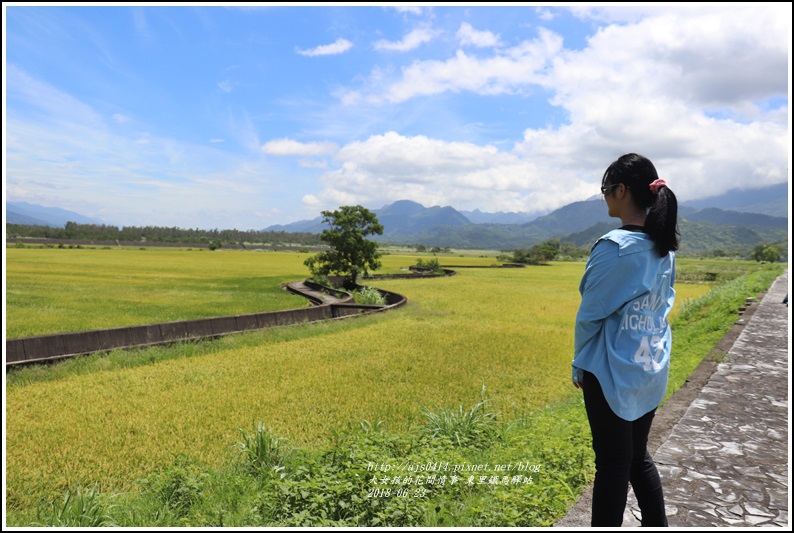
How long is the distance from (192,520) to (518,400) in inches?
208

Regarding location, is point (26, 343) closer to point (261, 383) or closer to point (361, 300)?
point (261, 383)

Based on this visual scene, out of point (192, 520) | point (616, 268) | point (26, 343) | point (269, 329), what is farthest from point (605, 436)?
point (269, 329)

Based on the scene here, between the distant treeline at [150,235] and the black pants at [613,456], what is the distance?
3848 inches

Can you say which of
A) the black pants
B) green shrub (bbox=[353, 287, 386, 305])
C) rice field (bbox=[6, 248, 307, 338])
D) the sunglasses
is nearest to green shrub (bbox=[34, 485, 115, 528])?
the black pants

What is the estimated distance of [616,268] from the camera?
227cm

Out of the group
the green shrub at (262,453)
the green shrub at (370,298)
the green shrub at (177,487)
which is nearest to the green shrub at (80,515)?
the green shrub at (177,487)

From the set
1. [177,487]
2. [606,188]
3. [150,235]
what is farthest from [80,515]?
[150,235]

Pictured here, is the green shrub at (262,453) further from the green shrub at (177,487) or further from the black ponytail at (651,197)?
the black ponytail at (651,197)

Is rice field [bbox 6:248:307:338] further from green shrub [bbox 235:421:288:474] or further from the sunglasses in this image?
the sunglasses

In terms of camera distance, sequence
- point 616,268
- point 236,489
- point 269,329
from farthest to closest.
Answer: point 269,329
point 236,489
point 616,268

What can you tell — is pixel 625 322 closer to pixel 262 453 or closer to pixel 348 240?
pixel 262 453

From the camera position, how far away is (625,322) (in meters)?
2.32

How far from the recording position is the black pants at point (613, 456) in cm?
232

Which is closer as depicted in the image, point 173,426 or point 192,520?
point 192,520
